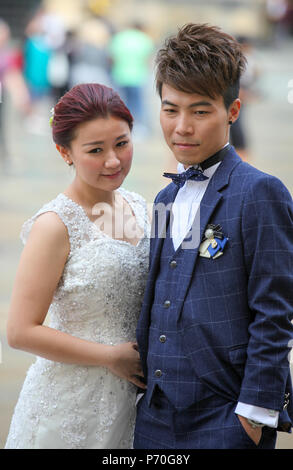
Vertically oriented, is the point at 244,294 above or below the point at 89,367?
above

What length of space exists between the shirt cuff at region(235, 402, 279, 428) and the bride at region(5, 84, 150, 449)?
497 millimetres

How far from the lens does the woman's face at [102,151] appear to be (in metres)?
2.39

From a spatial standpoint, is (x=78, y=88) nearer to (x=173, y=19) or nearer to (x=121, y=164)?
(x=121, y=164)

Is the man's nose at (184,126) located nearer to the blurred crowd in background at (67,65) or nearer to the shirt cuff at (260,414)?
the shirt cuff at (260,414)

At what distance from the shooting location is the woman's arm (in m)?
2.33

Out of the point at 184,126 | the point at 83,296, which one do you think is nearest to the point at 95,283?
the point at 83,296

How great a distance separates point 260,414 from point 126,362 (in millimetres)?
570

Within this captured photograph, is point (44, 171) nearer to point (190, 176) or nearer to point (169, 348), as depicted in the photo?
point (190, 176)

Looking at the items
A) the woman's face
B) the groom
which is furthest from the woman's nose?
the groom

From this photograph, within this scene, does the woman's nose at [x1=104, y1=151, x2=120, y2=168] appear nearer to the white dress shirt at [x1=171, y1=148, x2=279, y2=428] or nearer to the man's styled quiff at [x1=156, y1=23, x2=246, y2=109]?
the white dress shirt at [x1=171, y1=148, x2=279, y2=428]

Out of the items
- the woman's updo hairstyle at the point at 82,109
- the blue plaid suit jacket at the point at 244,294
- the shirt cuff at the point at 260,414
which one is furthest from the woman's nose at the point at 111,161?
the shirt cuff at the point at 260,414

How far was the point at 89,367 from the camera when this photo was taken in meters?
2.52
